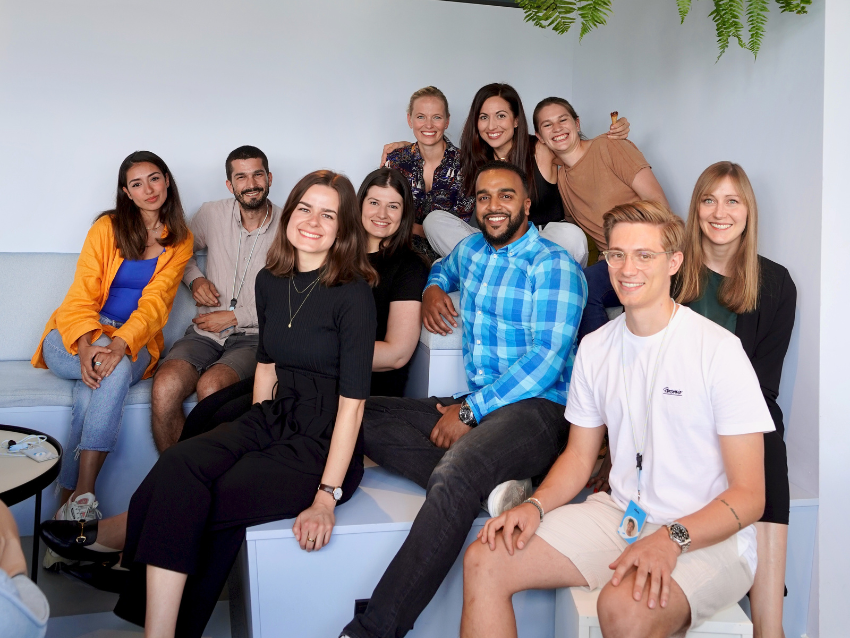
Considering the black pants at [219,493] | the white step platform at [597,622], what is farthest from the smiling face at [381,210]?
the white step platform at [597,622]

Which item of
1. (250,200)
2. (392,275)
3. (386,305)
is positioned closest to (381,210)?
(392,275)

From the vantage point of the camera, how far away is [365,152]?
4070 millimetres

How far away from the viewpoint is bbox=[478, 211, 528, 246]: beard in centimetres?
251

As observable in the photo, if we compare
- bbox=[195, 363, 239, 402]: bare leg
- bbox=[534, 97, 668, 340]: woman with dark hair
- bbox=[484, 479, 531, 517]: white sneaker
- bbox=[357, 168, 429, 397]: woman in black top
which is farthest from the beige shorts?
bbox=[195, 363, 239, 402]: bare leg

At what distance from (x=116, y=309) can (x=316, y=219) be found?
1.53 meters

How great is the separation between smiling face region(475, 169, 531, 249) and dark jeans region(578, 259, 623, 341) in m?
0.33

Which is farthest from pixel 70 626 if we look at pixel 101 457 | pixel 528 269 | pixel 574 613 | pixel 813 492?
pixel 813 492

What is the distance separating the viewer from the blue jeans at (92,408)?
2.91 meters

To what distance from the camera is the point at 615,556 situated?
1825mm

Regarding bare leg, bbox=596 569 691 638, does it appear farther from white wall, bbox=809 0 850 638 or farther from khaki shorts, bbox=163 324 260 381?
khaki shorts, bbox=163 324 260 381

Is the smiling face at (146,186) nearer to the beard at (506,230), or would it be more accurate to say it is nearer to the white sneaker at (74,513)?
the white sneaker at (74,513)

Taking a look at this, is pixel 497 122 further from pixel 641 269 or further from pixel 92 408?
pixel 92 408

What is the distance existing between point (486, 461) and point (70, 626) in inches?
54.1

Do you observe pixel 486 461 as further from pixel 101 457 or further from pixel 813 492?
pixel 101 457
